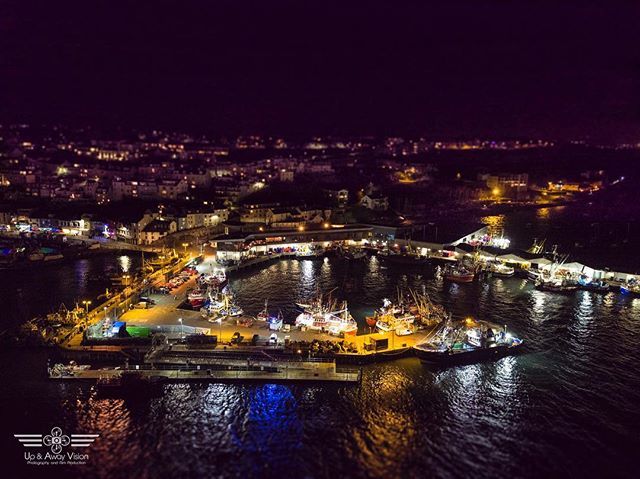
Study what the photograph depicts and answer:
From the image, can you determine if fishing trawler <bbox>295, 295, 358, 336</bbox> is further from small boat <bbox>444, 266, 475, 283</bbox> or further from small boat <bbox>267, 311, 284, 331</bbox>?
small boat <bbox>444, 266, 475, 283</bbox>

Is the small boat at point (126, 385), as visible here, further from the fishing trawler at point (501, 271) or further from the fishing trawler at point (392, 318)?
the fishing trawler at point (501, 271)

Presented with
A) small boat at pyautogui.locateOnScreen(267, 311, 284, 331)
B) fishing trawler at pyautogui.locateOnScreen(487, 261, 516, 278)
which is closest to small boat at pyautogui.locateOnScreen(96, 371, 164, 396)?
small boat at pyautogui.locateOnScreen(267, 311, 284, 331)

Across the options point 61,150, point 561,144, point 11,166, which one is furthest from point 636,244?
point 561,144

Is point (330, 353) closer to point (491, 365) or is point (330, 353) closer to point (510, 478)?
point (491, 365)

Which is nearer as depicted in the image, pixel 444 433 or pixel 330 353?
pixel 444 433

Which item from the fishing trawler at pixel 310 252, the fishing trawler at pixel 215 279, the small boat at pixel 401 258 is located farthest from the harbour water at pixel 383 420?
the fishing trawler at pixel 310 252

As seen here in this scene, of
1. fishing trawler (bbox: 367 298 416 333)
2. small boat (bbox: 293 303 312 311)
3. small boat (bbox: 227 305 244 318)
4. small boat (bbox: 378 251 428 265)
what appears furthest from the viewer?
small boat (bbox: 378 251 428 265)
